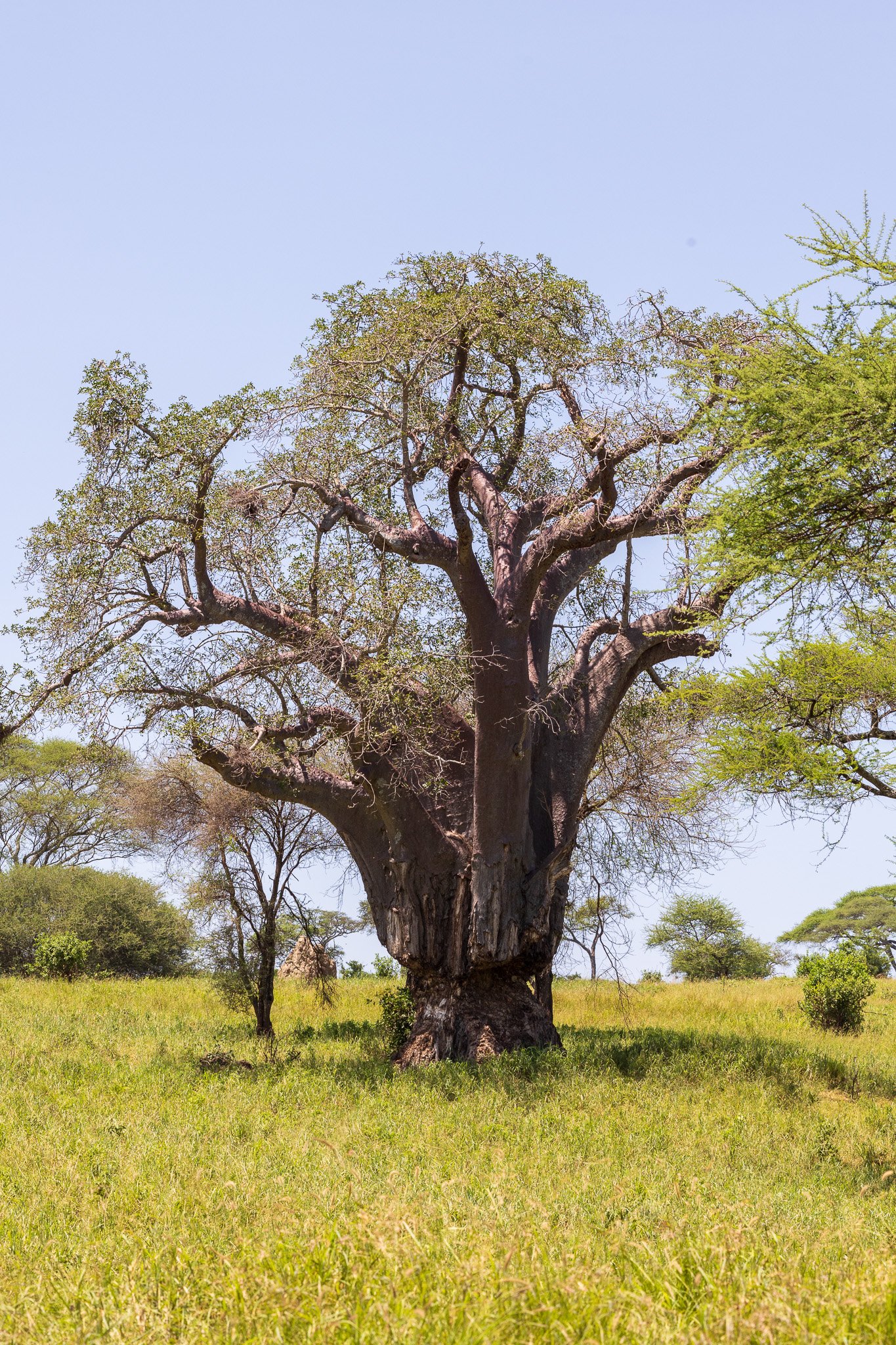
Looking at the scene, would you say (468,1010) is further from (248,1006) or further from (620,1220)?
(620,1220)

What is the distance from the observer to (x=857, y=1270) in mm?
4234

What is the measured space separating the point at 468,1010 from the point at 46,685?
20.5ft

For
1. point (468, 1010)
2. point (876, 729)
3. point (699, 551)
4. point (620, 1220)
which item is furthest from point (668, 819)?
point (620, 1220)

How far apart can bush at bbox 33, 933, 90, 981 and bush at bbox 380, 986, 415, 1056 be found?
35.8ft

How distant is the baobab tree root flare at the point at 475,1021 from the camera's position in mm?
12617

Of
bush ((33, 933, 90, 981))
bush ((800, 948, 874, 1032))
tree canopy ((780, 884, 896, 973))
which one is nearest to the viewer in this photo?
bush ((800, 948, 874, 1032))

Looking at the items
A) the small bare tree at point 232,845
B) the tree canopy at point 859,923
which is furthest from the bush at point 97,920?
the tree canopy at point 859,923

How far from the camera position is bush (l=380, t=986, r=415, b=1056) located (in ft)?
45.6

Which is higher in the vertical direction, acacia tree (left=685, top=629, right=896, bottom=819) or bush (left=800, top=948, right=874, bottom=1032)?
acacia tree (left=685, top=629, right=896, bottom=819)

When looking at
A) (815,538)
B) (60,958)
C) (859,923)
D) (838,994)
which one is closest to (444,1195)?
(815,538)

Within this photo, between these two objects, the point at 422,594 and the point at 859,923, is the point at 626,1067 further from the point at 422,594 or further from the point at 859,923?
the point at 859,923

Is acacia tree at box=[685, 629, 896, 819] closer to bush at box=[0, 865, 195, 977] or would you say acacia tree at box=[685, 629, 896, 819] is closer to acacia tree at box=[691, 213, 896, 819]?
acacia tree at box=[691, 213, 896, 819]

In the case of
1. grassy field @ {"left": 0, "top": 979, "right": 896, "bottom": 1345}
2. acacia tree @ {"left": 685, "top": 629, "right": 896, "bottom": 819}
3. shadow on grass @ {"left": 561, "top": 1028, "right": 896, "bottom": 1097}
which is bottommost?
shadow on grass @ {"left": 561, "top": 1028, "right": 896, "bottom": 1097}

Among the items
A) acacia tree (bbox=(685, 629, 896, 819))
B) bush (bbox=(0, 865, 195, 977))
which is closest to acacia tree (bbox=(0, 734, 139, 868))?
bush (bbox=(0, 865, 195, 977))
